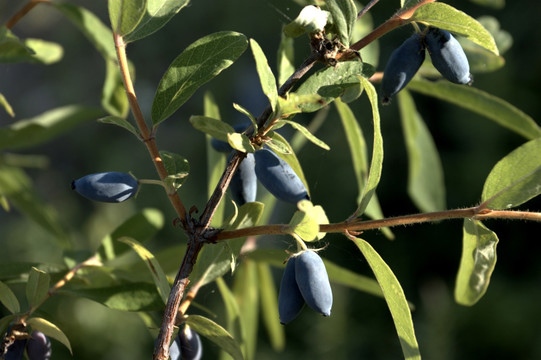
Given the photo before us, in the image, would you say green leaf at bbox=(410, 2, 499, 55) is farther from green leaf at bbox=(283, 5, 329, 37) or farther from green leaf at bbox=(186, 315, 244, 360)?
green leaf at bbox=(186, 315, 244, 360)

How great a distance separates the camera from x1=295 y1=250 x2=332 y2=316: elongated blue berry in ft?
1.58

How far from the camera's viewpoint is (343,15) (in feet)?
1.67

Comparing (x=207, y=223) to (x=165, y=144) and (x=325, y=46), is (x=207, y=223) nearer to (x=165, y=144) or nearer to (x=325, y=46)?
(x=325, y=46)

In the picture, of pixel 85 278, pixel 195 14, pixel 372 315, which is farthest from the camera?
pixel 195 14

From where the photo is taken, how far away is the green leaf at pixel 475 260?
515 mm

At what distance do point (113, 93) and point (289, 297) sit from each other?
0.45m

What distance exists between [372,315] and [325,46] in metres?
1.87

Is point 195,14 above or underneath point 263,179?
underneath

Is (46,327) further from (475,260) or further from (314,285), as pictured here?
A: (475,260)

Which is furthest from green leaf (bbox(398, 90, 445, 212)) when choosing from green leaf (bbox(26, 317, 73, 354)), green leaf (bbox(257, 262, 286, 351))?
green leaf (bbox(26, 317, 73, 354))

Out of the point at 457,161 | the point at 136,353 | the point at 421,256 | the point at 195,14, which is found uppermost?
the point at 195,14

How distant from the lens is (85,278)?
64 cm

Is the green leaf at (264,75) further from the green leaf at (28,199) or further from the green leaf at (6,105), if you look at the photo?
the green leaf at (28,199)

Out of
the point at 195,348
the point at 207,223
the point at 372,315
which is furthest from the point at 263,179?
the point at 372,315
